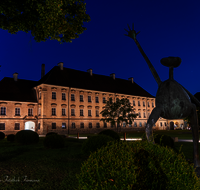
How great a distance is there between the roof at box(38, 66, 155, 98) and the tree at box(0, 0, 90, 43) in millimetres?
34536

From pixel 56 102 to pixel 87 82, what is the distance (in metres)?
11.5

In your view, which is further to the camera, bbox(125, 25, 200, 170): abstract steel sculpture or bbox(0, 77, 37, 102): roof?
bbox(0, 77, 37, 102): roof

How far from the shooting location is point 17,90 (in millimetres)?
45875

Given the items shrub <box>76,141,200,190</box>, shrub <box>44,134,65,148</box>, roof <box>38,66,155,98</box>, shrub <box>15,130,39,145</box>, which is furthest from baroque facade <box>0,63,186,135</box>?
shrub <box>76,141,200,190</box>

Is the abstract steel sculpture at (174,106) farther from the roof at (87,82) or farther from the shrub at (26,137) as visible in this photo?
the roof at (87,82)

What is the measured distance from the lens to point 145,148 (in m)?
3.32

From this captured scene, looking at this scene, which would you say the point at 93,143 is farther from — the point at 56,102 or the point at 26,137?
the point at 56,102

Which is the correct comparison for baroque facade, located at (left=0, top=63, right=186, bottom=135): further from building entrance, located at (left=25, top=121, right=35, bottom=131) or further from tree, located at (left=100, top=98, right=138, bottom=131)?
tree, located at (left=100, top=98, right=138, bottom=131)

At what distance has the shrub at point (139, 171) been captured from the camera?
2.79 meters

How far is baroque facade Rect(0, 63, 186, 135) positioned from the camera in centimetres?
4294

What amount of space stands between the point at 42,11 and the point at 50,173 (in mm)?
7628

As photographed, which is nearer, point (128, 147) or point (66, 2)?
point (128, 147)

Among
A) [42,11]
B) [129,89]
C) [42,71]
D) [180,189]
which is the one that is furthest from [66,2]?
[129,89]

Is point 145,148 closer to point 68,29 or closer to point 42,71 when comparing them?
point 68,29
